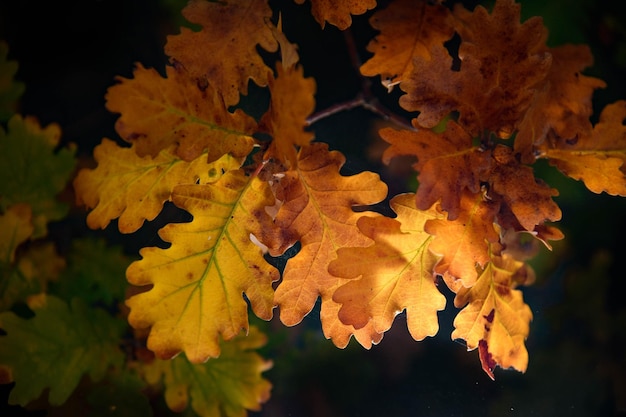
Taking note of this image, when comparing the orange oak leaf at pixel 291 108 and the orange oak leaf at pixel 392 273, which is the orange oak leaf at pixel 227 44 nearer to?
the orange oak leaf at pixel 291 108

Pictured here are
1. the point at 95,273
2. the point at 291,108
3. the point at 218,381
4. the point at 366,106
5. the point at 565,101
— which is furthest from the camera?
the point at 95,273

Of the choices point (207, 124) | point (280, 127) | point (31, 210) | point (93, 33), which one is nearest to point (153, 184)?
point (207, 124)

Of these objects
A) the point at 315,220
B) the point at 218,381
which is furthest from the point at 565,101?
the point at 218,381

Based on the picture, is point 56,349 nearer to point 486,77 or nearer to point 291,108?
point 291,108

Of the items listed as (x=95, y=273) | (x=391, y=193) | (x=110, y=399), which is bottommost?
(x=110, y=399)

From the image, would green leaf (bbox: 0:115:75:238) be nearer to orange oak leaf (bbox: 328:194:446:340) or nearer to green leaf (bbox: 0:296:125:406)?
green leaf (bbox: 0:296:125:406)

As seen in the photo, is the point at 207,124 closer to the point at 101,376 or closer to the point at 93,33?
the point at 101,376

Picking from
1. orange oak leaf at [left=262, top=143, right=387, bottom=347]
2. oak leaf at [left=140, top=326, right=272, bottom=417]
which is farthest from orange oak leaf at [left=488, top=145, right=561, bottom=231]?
oak leaf at [left=140, top=326, right=272, bottom=417]
